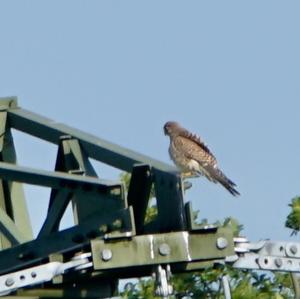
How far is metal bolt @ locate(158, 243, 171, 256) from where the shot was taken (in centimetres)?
960

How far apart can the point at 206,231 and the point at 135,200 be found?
72 cm

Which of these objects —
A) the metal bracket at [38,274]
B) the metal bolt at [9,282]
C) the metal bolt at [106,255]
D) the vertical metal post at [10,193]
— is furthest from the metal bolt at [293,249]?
the vertical metal post at [10,193]

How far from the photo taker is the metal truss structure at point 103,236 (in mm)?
9594

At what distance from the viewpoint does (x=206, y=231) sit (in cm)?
976

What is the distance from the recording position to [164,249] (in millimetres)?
9664

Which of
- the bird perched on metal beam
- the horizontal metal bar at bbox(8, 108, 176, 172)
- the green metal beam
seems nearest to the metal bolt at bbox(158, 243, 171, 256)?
the horizontal metal bar at bbox(8, 108, 176, 172)

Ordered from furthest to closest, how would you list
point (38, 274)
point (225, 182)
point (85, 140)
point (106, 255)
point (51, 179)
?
point (225, 182)
point (85, 140)
point (51, 179)
point (106, 255)
point (38, 274)

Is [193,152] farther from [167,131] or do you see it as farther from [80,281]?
[80,281]

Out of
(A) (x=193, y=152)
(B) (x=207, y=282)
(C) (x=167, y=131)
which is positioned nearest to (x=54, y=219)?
(B) (x=207, y=282)

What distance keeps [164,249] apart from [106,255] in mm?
319

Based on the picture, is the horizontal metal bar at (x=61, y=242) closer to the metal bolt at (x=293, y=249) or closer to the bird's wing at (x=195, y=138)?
the metal bolt at (x=293, y=249)

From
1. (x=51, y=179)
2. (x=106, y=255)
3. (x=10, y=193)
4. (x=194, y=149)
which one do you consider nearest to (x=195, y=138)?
→ (x=194, y=149)

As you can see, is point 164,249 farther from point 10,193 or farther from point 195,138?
point 195,138

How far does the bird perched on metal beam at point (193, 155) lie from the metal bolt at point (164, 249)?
6.67 metres
